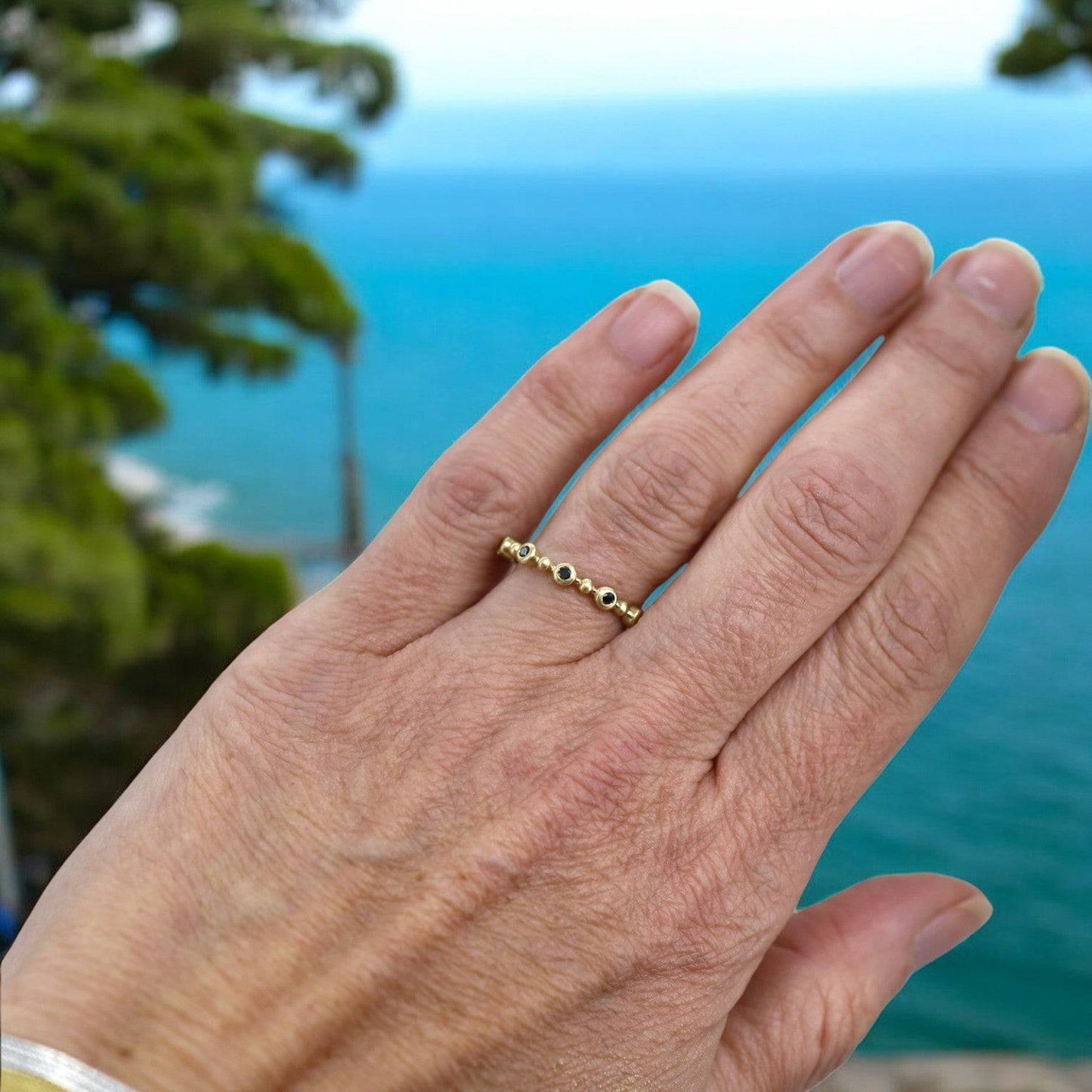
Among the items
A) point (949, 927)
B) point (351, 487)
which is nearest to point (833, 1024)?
point (949, 927)

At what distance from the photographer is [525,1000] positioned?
0.60m

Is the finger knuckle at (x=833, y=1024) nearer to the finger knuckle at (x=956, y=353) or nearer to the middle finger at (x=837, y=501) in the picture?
the middle finger at (x=837, y=501)

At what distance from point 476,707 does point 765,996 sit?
0.22 meters

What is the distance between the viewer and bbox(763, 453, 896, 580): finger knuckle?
0.63 m

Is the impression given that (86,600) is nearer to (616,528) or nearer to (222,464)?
(616,528)

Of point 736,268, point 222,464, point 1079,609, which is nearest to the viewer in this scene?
point 1079,609

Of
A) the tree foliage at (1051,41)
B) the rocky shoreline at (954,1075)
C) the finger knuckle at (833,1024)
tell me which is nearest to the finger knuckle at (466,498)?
the finger knuckle at (833,1024)

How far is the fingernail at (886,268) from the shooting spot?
0.67 meters

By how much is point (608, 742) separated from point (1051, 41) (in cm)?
174

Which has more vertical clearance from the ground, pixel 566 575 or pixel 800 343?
pixel 800 343

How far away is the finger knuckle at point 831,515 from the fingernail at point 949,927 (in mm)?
216

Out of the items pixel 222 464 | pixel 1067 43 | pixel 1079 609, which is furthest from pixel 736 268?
pixel 1067 43

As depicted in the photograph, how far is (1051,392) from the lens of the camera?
2.18ft

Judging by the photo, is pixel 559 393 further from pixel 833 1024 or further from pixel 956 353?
pixel 833 1024
